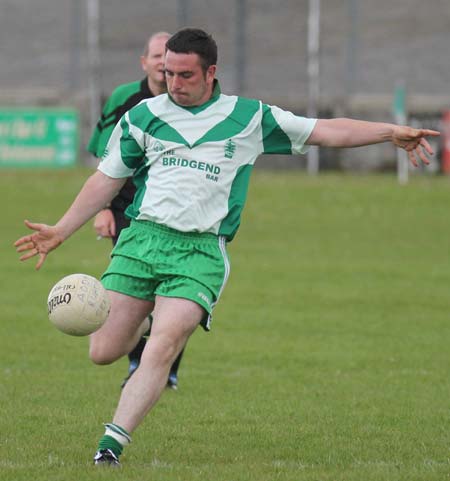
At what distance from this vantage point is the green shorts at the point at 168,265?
21.1ft

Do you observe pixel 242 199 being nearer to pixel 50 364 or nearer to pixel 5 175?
pixel 50 364

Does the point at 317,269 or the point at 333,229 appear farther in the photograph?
the point at 333,229

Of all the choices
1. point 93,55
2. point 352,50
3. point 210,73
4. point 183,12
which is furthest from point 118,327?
point 183,12

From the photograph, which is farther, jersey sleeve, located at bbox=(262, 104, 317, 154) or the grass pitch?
jersey sleeve, located at bbox=(262, 104, 317, 154)

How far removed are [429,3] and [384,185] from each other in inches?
354

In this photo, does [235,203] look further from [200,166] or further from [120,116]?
[120,116]

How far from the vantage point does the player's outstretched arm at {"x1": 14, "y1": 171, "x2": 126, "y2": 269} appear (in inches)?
264

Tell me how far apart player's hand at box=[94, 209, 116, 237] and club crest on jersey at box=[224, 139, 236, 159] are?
8.41 ft

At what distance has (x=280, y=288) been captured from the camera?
1433 centimetres

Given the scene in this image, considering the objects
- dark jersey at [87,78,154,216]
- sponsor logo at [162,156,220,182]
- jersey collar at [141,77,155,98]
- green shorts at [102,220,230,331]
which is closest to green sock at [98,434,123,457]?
green shorts at [102,220,230,331]

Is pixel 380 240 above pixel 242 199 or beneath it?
beneath

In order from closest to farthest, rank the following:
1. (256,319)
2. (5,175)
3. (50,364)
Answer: (50,364) → (256,319) → (5,175)

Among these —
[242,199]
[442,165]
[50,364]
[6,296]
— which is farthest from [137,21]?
[242,199]

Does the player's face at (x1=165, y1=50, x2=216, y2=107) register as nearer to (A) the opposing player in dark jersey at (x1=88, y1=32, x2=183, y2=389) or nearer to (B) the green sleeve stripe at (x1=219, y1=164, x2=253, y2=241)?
(B) the green sleeve stripe at (x1=219, y1=164, x2=253, y2=241)
